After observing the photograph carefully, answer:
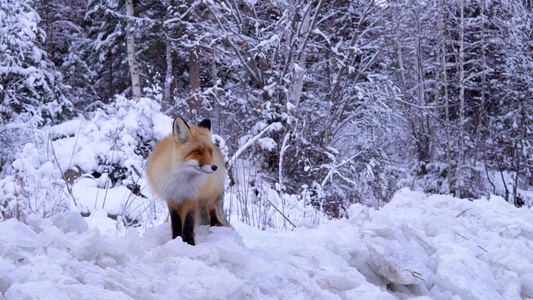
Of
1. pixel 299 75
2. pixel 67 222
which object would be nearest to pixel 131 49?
pixel 299 75

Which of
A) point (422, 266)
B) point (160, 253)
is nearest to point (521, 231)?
point (422, 266)

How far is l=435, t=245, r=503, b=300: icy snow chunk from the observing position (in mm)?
3709

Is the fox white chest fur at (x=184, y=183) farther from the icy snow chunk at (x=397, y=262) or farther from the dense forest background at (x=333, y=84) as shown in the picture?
the dense forest background at (x=333, y=84)

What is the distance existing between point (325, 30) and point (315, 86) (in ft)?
9.16

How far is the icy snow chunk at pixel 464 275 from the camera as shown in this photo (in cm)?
371

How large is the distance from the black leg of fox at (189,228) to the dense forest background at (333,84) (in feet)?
19.4

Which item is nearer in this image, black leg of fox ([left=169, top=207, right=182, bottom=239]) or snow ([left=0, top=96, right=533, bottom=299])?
snow ([left=0, top=96, right=533, bottom=299])

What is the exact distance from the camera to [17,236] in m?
2.28

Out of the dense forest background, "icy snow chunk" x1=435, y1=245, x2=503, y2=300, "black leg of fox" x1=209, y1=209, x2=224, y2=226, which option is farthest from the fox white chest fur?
the dense forest background

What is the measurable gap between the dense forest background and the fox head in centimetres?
587

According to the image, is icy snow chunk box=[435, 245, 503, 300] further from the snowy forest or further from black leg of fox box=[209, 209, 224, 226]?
black leg of fox box=[209, 209, 224, 226]

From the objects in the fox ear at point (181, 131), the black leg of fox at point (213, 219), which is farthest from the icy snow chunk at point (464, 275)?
the fox ear at point (181, 131)

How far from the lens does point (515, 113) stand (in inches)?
656

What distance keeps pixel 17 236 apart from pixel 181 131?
1.35 m
